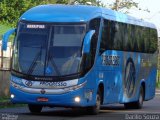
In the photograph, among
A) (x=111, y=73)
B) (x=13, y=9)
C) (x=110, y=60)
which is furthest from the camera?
(x=13, y=9)

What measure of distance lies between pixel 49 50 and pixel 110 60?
10.8 feet

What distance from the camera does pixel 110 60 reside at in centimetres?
2438

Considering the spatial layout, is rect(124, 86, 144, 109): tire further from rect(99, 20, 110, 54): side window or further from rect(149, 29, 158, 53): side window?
rect(99, 20, 110, 54): side window

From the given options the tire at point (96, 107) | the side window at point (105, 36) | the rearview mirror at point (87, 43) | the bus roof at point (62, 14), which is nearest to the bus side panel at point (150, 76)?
the side window at point (105, 36)

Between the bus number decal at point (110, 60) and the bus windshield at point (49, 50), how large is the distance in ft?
6.65

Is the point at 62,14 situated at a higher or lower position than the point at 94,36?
higher

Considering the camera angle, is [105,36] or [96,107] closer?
[96,107]

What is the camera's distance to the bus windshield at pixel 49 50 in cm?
2161

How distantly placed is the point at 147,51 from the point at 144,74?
0.99 m

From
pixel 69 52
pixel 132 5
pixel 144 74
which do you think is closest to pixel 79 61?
pixel 69 52

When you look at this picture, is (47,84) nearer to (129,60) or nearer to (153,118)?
(153,118)

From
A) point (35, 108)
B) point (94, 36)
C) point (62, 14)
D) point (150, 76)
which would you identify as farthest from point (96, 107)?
point (150, 76)

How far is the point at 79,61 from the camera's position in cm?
2166

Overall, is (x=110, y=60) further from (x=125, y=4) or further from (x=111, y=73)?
(x=125, y=4)
